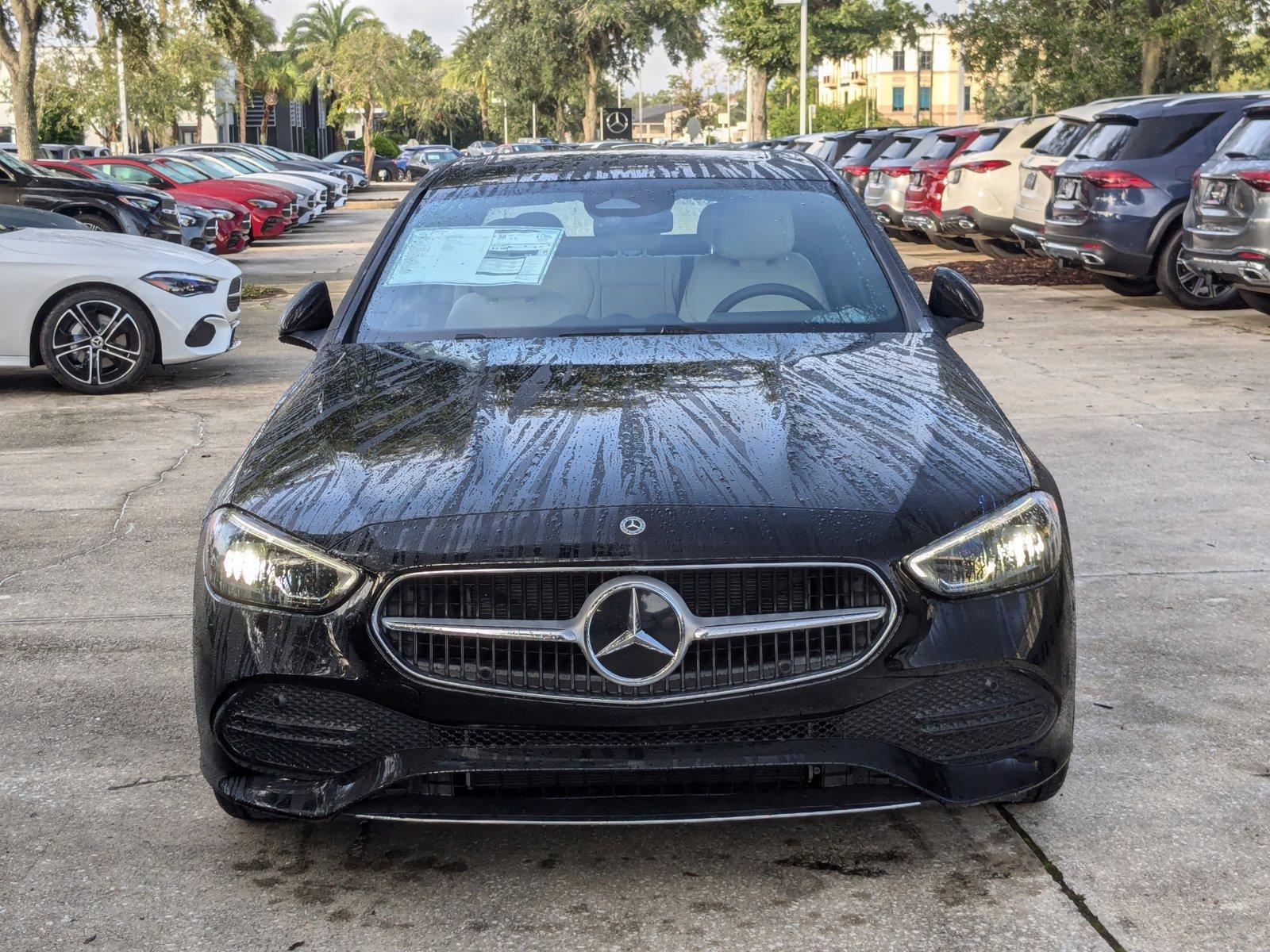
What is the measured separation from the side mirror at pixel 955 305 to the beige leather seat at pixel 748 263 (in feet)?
1.21

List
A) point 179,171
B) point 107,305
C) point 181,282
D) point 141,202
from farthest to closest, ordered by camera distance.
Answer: point 179,171, point 141,202, point 181,282, point 107,305

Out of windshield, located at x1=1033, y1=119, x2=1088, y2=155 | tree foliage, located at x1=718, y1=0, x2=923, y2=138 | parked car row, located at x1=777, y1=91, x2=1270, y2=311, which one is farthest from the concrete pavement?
tree foliage, located at x1=718, y1=0, x2=923, y2=138

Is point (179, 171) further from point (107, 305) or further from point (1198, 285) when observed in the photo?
point (1198, 285)

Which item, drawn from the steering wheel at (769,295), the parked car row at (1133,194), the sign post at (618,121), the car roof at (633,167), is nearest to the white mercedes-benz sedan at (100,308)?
the parked car row at (1133,194)

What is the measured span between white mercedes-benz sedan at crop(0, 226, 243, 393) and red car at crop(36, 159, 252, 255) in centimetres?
967

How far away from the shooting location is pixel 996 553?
3.11 metres

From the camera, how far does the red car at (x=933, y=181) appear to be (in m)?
20.0

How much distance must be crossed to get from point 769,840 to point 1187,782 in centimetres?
106

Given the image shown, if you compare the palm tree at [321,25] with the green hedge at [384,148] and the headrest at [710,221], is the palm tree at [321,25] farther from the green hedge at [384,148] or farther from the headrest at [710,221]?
the headrest at [710,221]

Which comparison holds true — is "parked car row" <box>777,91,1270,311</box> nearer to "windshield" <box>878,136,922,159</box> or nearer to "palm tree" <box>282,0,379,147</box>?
"windshield" <box>878,136,922,159</box>

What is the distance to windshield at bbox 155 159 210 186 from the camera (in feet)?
78.9

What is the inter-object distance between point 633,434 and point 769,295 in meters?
1.30

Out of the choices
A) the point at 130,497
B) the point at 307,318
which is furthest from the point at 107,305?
the point at 307,318

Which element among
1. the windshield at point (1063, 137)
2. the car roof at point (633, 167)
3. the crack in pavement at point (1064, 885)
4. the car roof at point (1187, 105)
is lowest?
the crack in pavement at point (1064, 885)
